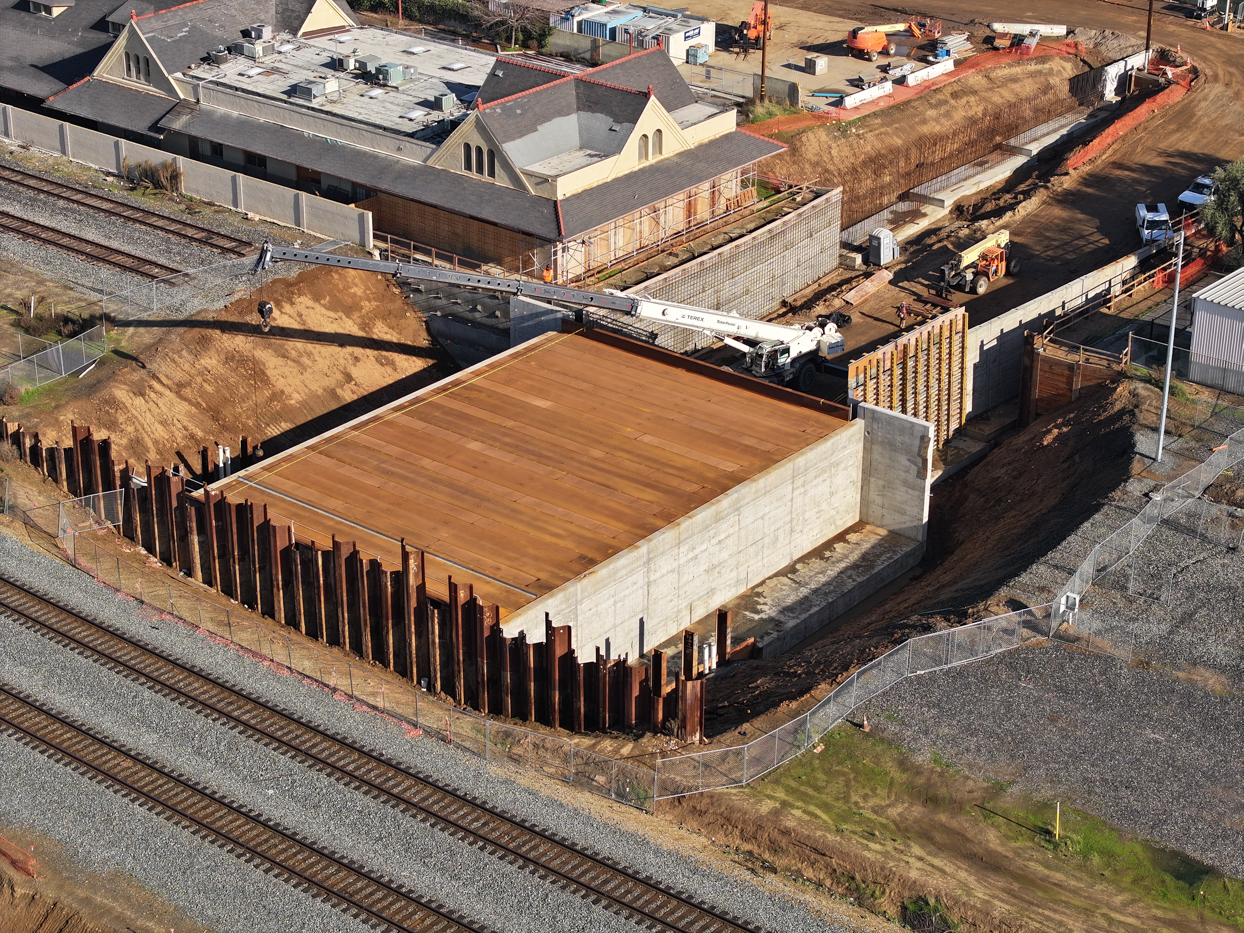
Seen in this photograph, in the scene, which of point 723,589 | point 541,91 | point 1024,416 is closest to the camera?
point 723,589

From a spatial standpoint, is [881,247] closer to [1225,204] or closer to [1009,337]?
[1009,337]

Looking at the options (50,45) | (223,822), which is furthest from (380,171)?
(223,822)

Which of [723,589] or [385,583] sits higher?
[385,583]

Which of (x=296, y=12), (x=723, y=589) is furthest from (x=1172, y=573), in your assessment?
(x=296, y=12)

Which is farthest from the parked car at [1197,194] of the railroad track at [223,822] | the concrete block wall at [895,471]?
the railroad track at [223,822]

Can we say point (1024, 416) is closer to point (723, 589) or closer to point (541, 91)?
point (723, 589)

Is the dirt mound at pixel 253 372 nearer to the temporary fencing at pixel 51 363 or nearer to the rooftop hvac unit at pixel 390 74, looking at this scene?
the temporary fencing at pixel 51 363

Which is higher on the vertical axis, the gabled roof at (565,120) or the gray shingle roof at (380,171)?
the gabled roof at (565,120)
